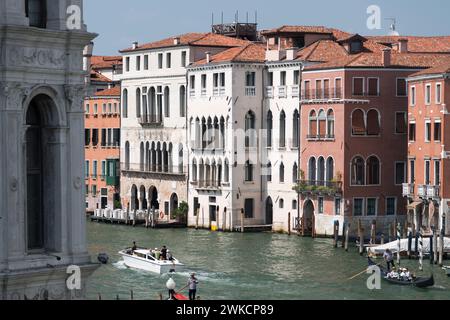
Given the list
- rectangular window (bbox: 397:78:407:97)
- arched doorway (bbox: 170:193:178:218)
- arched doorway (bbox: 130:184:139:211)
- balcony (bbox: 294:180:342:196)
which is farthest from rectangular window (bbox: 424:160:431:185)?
arched doorway (bbox: 130:184:139:211)

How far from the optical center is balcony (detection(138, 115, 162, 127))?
46266 millimetres

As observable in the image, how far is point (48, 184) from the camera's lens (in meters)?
10.6

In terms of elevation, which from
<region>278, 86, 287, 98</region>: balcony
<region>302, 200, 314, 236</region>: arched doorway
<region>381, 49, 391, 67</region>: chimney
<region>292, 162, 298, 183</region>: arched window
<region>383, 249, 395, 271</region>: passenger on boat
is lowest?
<region>383, 249, 395, 271</region>: passenger on boat

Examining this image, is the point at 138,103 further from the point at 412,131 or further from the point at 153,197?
the point at 412,131

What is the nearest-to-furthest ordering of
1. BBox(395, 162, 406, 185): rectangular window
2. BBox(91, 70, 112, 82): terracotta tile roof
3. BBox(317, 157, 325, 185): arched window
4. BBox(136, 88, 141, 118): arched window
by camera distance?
BBox(395, 162, 406, 185): rectangular window, BBox(317, 157, 325, 185): arched window, BBox(136, 88, 141, 118): arched window, BBox(91, 70, 112, 82): terracotta tile roof

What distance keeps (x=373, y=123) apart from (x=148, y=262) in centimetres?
1002

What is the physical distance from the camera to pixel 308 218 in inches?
1539

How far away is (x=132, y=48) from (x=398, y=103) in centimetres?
1254

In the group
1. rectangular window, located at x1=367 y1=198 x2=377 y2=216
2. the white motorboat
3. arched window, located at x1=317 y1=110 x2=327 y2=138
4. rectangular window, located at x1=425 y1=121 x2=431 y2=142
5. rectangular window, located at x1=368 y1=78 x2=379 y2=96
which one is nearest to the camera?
the white motorboat

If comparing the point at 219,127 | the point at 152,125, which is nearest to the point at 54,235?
the point at 219,127

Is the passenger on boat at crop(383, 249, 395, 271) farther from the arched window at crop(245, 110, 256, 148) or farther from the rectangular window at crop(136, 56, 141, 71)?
the rectangular window at crop(136, 56, 141, 71)

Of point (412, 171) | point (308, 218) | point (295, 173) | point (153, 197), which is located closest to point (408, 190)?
point (412, 171)

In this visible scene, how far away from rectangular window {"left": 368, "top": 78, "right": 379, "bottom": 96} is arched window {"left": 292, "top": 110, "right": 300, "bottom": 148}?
2727 millimetres
